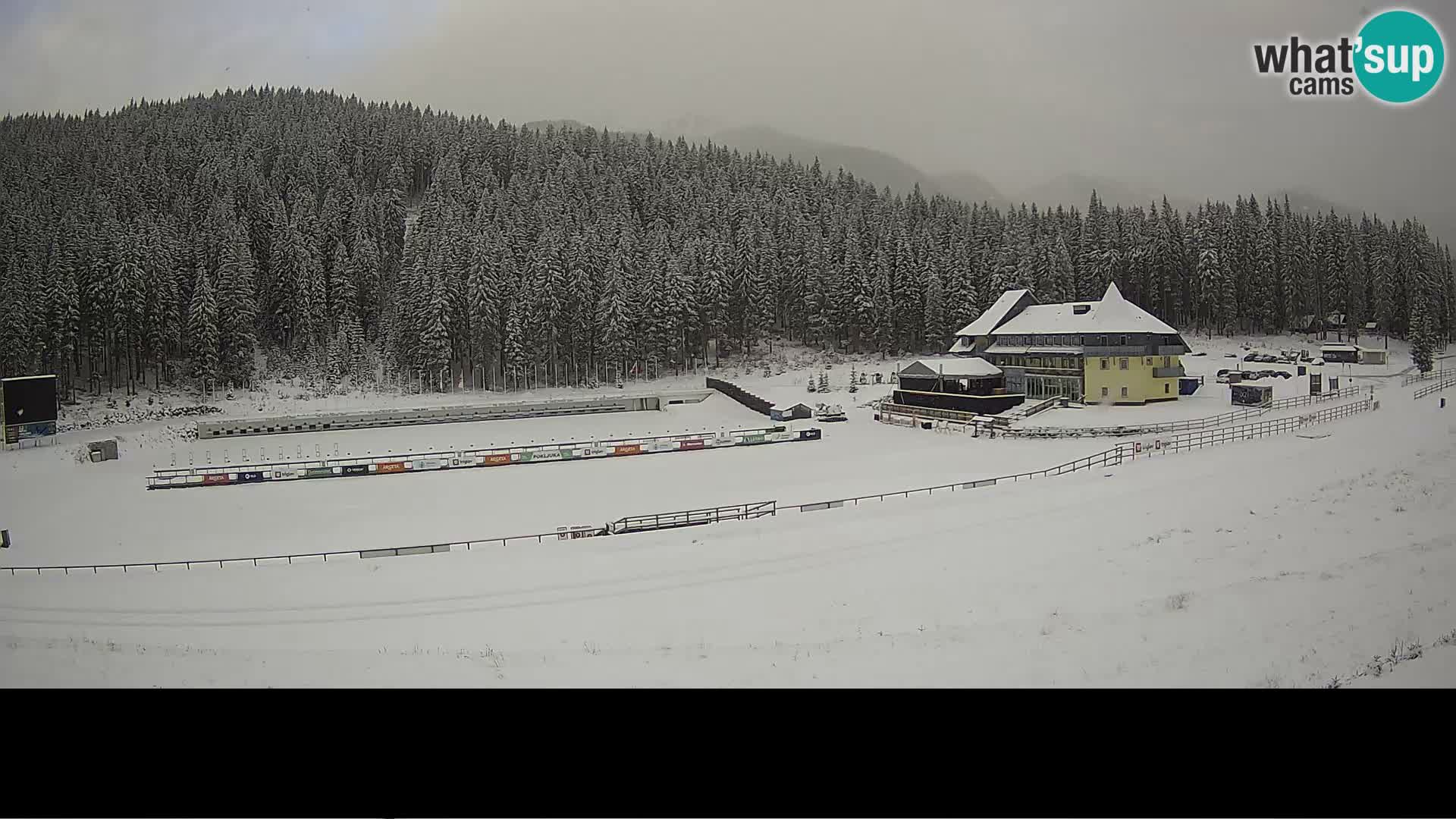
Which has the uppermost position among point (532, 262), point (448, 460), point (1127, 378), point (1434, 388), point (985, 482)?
point (532, 262)

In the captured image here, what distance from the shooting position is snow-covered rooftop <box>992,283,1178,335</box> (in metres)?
30.1

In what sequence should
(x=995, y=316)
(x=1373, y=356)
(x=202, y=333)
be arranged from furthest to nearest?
(x=995, y=316)
(x=202, y=333)
(x=1373, y=356)

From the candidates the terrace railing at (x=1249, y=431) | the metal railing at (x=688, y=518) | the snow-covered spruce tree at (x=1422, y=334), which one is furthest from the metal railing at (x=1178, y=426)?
the metal railing at (x=688, y=518)

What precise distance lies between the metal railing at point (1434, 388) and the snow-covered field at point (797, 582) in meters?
0.42

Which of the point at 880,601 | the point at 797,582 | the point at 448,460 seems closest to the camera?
the point at 880,601

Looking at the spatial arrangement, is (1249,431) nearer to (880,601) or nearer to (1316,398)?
(1316,398)

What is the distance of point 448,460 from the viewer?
23.7 metres

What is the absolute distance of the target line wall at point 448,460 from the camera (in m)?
21.1

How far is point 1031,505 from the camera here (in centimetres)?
1432

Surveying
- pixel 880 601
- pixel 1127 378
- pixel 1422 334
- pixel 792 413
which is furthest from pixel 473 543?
pixel 1127 378

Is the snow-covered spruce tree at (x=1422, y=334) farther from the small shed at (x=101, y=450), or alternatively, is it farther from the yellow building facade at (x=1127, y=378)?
the small shed at (x=101, y=450)

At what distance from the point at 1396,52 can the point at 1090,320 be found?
25.5 m

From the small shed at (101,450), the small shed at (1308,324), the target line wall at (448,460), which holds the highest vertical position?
the small shed at (1308,324)

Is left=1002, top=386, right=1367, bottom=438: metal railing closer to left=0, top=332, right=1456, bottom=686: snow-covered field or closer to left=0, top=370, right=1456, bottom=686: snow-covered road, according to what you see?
left=0, top=332, right=1456, bottom=686: snow-covered field
